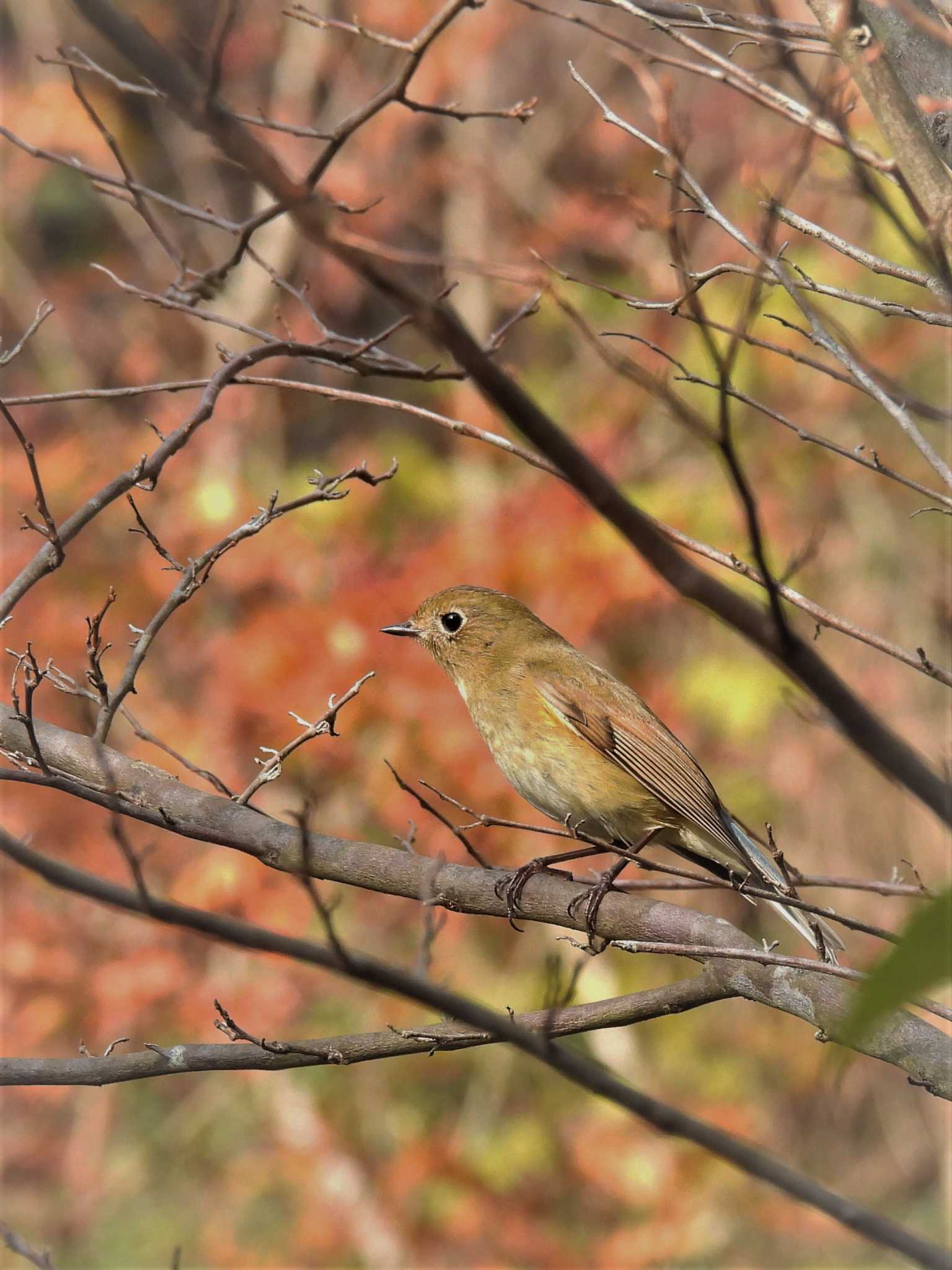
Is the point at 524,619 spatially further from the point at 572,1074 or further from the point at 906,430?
the point at 572,1074

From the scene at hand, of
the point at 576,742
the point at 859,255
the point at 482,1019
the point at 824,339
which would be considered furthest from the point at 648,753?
the point at 482,1019

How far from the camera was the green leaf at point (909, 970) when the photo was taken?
2.52 feet

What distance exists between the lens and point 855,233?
7.75m

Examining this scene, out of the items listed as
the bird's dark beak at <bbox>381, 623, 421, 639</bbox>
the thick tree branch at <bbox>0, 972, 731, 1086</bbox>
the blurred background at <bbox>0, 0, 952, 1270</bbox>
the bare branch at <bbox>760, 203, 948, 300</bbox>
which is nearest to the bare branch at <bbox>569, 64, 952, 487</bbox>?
the bare branch at <bbox>760, 203, 948, 300</bbox>

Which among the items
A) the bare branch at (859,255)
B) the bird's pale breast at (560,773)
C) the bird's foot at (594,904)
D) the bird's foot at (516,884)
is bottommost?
the bird's foot at (594,904)

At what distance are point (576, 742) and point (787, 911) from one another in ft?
3.52

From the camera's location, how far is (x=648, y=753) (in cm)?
395

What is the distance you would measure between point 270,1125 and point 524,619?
4.73 m

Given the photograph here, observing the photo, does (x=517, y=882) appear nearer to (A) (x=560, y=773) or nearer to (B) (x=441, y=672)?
(A) (x=560, y=773)

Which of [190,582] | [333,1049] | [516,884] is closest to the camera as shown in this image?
[333,1049]

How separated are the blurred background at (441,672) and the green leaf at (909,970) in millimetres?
5107

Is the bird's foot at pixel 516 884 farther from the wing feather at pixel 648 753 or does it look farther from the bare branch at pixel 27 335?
the bare branch at pixel 27 335

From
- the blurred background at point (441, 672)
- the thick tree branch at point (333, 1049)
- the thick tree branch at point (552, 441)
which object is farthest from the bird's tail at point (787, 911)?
the blurred background at point (441, 672)

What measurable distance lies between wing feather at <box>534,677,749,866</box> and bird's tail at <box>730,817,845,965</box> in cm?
8
